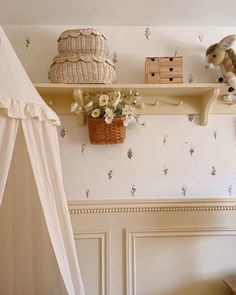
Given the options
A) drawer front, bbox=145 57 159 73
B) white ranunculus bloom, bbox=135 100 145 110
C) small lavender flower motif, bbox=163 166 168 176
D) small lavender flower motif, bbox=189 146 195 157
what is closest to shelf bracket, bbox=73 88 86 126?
white ranunculus bloom, bbox=135 100 145 110

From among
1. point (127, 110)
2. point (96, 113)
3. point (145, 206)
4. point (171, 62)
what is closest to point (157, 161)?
point (145, 206)

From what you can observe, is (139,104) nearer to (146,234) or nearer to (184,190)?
(184,190)

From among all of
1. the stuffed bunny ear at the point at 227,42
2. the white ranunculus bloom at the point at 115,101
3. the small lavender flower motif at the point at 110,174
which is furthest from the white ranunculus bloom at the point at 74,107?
the stuffed bunny ear at the point at 227,42

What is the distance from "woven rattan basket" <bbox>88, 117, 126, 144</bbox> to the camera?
1819 mm

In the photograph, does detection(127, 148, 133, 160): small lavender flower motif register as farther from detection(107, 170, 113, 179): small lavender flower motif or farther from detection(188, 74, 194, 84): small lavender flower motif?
detection(188, 74, 194, 84): small lavender flower motif

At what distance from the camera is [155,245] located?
74.4 inches

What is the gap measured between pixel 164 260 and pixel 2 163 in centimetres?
124

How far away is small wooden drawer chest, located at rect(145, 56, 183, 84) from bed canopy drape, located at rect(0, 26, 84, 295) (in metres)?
0.73

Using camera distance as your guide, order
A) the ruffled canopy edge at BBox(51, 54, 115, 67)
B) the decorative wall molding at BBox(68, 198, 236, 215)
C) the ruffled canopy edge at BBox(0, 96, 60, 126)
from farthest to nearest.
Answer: the decorative wall molding at BBox(68, 198, 236, 215) < the ruffled canopy edge at BBox(51, 54, 115, 67) < the ruffled canopy edge at BBox(0, 96, 60, 126)

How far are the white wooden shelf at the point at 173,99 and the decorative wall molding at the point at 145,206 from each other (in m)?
0.53

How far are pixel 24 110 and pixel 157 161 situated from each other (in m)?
1.01

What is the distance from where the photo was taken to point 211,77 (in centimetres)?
200

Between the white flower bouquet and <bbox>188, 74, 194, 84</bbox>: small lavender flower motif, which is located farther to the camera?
<bbox>188, 74, 194, 84</bbox>: small lavender flower motif

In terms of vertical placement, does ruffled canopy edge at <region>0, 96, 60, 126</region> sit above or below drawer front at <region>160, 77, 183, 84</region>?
below
